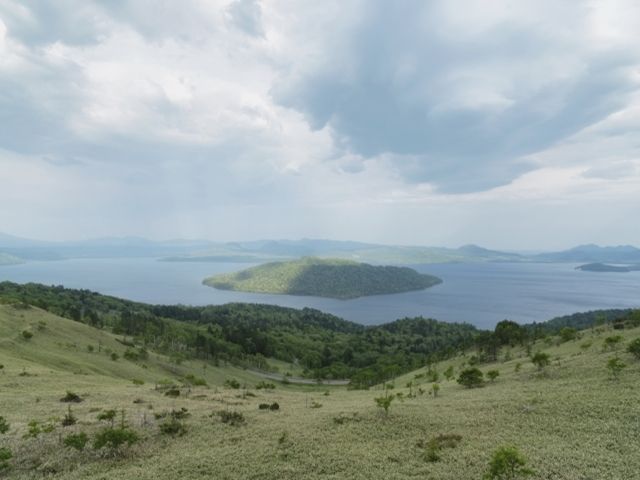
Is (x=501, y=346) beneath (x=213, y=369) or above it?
above

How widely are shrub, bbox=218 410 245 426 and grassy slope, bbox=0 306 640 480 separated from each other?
1.00 metres

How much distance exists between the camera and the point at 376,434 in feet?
109

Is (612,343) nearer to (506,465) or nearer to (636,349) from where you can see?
(636,349)

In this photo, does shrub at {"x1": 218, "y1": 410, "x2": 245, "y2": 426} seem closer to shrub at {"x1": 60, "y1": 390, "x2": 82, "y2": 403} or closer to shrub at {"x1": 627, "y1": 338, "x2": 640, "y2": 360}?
shrub at {"x1": 60, "y1": 390, "x2": 82, "y2": 403}

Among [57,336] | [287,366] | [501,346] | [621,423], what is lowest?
[287,366]

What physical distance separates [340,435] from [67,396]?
38.0m

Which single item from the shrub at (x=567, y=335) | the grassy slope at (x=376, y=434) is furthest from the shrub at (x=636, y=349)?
the shrub at (x=567, y=335)

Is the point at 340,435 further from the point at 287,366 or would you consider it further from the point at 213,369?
the point at 287,366

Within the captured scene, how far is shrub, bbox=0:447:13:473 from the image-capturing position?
29.5 metres

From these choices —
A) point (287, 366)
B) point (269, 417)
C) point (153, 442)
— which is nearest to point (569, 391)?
point (269, 417)

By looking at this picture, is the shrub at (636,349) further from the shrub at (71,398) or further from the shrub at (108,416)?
the shrub at (71,398)

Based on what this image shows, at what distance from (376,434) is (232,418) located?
15939 mm

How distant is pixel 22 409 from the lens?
4278 centimetres

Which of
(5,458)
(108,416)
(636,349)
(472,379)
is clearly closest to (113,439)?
(108,416)
